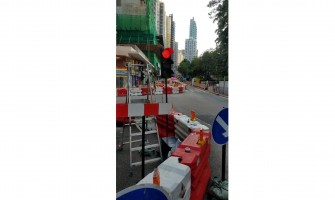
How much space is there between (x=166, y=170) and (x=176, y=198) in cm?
42

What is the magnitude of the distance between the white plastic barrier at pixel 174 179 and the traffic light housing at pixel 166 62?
200 centimetres

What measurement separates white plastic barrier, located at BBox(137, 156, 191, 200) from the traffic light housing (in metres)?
2.00

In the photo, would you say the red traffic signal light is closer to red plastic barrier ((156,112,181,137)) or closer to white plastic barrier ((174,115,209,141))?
white plastic barrier ((174,115,209,141))

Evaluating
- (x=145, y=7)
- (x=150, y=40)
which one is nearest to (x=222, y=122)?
(x=145, y=7)

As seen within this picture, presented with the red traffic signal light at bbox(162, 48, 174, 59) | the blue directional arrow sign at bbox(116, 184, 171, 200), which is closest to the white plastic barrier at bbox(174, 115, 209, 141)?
the red traffic signal light at bbox(162, 48, 174, 59)

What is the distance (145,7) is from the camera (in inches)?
1491

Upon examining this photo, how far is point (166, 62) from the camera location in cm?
422

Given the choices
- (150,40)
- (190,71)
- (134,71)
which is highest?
(150,40)

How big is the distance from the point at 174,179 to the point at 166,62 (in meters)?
2.54

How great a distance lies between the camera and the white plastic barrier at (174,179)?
91.8 inches

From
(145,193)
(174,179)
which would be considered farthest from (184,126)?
(145,193)

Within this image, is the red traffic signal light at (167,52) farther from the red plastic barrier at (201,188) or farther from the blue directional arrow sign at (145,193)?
the blue directional arrow sign at (145,193)

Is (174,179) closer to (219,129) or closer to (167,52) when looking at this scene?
Result: (219,129)
